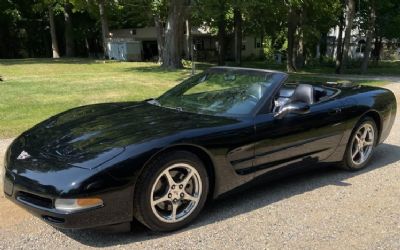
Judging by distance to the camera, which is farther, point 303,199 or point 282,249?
point 303,199

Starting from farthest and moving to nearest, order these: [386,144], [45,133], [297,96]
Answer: [386,144], [297,96], [45,133]

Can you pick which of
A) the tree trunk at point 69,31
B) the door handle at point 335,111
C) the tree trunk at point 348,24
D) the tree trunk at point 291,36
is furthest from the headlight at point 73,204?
the tree trunk at point 69,31

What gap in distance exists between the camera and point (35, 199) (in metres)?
3.48

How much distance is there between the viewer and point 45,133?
421 centimetres

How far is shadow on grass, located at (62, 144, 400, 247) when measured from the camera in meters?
3.72

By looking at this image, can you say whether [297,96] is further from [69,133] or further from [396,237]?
[69,133]

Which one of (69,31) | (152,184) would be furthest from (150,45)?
(152,184)

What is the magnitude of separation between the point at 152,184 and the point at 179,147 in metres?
0.40

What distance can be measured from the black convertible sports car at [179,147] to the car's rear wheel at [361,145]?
2cm

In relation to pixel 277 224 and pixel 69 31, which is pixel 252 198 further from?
pixel 69 31

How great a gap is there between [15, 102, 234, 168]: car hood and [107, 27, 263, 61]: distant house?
32180 millimetres

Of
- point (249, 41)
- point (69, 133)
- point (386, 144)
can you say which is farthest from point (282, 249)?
point (249, 41)

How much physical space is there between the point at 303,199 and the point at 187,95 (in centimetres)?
164

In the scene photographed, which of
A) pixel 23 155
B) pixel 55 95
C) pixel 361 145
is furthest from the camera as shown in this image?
pixel 55 95
